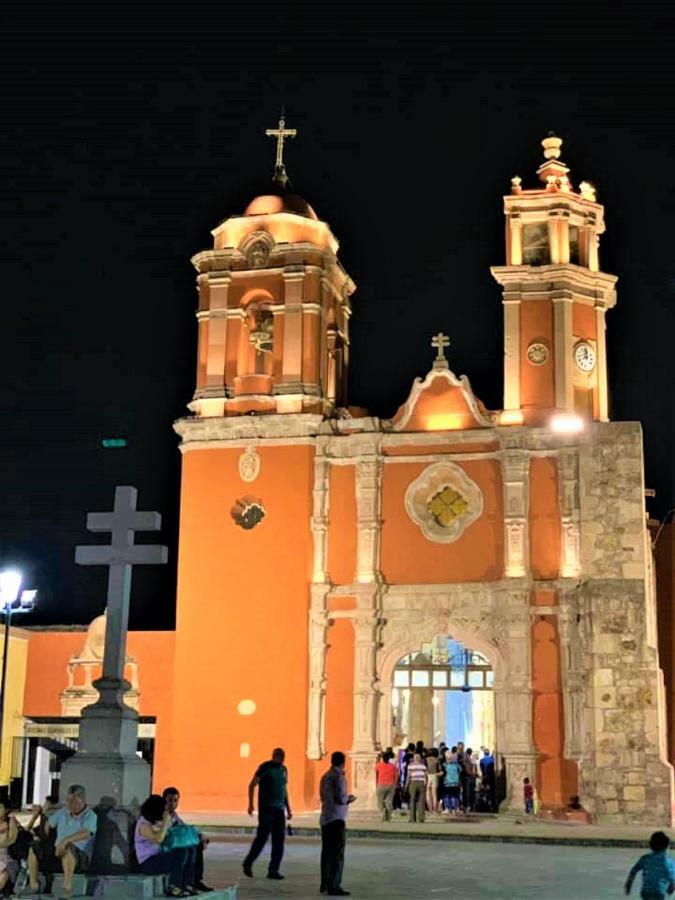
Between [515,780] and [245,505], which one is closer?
[515,780]

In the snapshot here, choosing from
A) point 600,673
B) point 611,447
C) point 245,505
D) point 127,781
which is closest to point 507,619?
point 600,673

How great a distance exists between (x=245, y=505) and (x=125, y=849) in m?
15.3

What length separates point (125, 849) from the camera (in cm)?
1062

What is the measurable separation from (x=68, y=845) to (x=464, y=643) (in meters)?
15.0

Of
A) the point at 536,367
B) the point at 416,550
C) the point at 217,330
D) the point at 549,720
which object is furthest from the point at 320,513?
the point at 549,720

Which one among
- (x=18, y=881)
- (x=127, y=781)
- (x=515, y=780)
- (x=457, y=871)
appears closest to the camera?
(x=18, y=881)

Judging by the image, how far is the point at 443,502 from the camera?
25.4m

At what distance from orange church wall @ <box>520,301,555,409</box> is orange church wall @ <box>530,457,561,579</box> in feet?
4.62

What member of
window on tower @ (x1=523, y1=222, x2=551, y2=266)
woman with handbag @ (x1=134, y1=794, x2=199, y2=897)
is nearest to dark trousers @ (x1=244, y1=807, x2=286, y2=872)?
woman with handbag @ (x1=134, y1=794, x2=199, y2=897)

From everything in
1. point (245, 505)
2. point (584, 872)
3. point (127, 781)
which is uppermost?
point (245, 505)

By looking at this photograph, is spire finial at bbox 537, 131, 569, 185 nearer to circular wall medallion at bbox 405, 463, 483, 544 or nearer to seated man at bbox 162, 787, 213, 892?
circular wall medallion at bbox 405, 463, 483, 544

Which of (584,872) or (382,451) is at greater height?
(382,451)

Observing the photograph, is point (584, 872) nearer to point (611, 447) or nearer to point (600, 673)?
point (600, 673)

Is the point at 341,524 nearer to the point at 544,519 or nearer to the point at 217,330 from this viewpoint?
the point at 544,519
